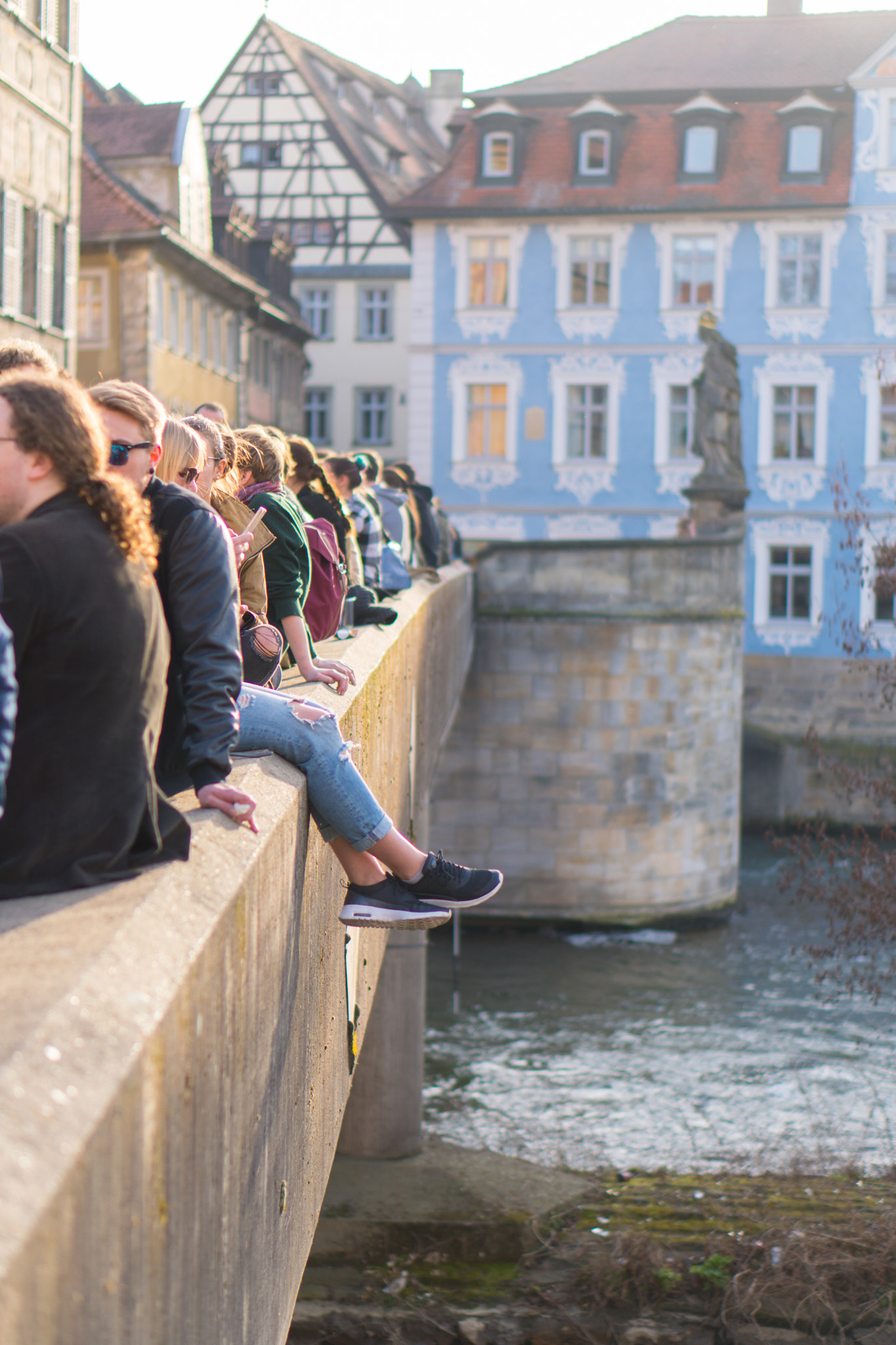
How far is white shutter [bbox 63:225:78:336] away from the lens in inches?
830

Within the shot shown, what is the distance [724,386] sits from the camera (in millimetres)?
22891

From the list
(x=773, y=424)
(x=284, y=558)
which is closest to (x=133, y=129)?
(x=773, y=424)

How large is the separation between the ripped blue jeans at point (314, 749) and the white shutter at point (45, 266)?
17235mm

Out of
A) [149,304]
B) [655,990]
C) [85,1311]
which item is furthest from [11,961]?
[149,304]

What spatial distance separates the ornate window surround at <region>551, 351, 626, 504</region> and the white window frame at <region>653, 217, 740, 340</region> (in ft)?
4.30

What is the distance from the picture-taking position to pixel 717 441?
895 inches

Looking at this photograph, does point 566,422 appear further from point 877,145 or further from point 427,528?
point 427,528

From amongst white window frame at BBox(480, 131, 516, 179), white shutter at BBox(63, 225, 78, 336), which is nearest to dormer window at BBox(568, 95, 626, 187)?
white window frame at BBox(480, 131, 516, 179)

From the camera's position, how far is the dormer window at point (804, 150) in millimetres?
32219

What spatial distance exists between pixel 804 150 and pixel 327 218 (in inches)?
541

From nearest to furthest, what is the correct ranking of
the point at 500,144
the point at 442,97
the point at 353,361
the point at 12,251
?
the point at 12,251
the point at 500,144
the point at 353,361
the point at 442,97

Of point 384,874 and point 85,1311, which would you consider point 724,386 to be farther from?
point 85,1311

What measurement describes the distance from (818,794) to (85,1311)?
2927 cm

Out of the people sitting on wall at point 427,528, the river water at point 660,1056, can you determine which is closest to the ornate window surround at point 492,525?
the river water at point 660,1056
